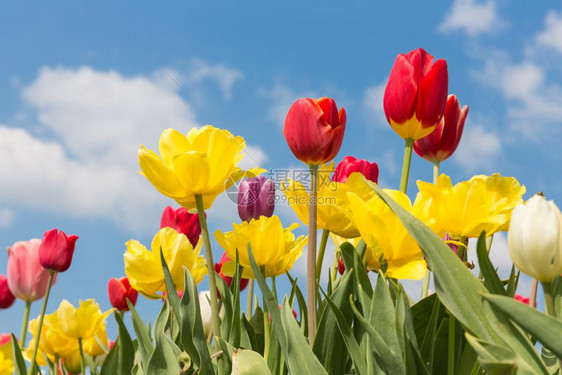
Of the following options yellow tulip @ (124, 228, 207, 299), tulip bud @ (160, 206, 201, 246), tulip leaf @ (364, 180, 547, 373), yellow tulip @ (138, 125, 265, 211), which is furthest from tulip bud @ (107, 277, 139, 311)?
tulip leaf @ (364, 180, 547, 373)

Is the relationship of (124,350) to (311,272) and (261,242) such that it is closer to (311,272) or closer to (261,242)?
(261,242)

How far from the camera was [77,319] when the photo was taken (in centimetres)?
246

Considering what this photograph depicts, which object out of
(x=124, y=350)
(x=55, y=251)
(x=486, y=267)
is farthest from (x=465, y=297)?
(x=55, y=251)

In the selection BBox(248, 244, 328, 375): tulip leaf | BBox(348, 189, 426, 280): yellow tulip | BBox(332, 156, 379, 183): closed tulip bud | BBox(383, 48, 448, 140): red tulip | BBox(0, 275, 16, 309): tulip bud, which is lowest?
BBox(248, 244, 328, 375): tulip leaf

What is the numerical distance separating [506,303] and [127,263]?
1.18 meters

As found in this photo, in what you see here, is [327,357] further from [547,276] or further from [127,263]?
[127,263]

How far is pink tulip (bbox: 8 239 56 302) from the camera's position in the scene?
8.75 feet

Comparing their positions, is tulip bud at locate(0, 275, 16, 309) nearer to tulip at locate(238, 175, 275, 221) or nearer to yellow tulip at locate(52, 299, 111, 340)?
yellow tulip at locate(52, 299, 111, 340)

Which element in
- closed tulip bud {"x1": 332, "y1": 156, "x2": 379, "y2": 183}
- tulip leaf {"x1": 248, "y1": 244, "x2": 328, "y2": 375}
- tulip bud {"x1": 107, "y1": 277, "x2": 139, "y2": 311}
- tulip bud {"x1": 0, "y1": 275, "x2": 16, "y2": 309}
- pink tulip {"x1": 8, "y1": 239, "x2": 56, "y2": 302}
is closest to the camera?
tulip leaf {"x1": 248, "y1": 244, "x2": 328, "y2": 375}

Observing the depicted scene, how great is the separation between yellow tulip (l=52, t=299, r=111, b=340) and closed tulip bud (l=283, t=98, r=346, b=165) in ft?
4.91

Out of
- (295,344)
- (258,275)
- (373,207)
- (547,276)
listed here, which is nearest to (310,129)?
(373,207)

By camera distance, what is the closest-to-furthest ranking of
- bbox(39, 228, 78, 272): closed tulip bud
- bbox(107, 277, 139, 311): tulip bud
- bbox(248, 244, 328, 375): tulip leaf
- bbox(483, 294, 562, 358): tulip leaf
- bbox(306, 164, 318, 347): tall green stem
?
bbox(483, 294, 562, 358): tulip leaf < bbox(248, 244, 328, 375): tulip leaf < bbox(306, 164, 318, 347): tall green stem < bbox(39, 228, 78, 272): closed tulip bud < bbox(107, 277, 139, 311): tulip bud

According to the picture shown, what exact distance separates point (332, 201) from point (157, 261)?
0.54 metres

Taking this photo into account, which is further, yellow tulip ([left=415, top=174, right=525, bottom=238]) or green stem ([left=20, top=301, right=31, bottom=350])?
green stem ([left=20, top=301, right=31, bottom=350])
